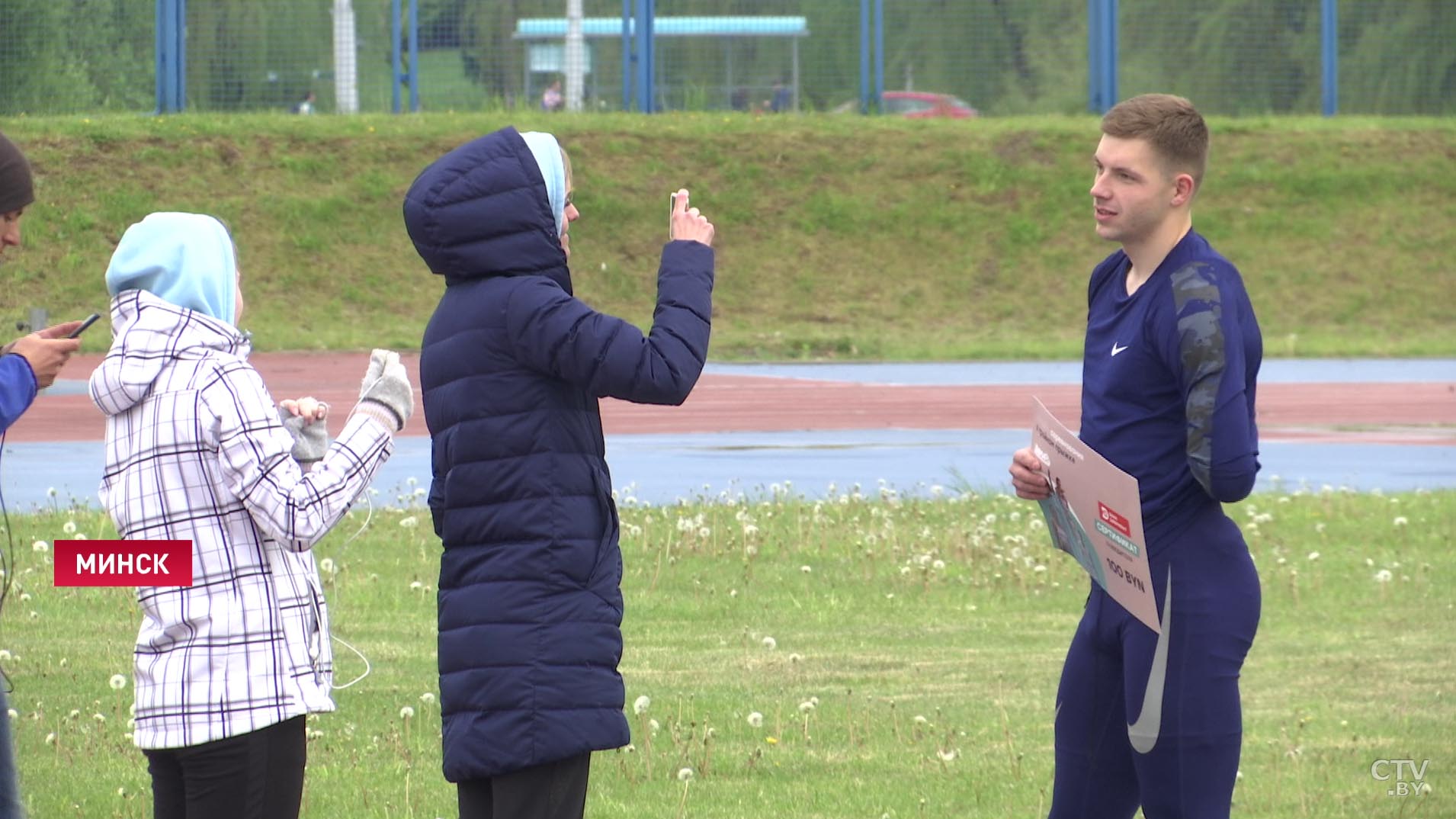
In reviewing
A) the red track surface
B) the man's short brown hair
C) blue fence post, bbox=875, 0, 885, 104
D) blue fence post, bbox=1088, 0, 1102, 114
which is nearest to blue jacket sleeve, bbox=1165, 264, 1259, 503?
the man's short brown hair

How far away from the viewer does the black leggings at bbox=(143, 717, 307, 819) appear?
3764 millimetres

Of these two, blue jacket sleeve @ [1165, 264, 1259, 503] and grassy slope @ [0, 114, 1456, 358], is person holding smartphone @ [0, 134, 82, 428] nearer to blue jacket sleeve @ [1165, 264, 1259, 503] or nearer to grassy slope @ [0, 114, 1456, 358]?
blue jacket sleeve @ [1165, 264, 1259, 503]

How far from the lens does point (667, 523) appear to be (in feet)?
36.1

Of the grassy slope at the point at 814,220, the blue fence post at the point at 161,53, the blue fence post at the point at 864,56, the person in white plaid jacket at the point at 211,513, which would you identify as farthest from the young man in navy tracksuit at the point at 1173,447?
the blue fence post at the point at 864,56

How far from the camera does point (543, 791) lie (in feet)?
12.6

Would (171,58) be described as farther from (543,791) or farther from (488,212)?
(543,791)

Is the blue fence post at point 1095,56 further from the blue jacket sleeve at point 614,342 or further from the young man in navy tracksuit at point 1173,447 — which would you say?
the blue jacket sleeve at point 614,342

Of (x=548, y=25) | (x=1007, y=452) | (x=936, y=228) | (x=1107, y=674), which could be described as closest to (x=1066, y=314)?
(x=936, y=228)

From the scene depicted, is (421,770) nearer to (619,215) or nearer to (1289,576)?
(1289,576)

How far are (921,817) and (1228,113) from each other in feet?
90.5

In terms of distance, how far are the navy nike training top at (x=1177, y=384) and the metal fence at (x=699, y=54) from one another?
26.2 metres

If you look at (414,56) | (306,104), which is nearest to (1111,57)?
(414,56)

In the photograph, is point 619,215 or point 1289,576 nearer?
point 1289,576

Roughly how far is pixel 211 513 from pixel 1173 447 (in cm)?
192
